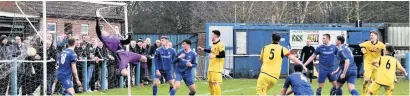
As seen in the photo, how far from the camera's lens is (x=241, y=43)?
33938 millimetres

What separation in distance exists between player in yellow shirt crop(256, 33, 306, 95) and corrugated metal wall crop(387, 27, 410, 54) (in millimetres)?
21180

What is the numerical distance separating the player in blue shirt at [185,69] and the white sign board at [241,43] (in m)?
15.1

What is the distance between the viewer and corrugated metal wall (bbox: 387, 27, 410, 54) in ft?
118

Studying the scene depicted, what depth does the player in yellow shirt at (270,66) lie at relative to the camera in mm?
15758

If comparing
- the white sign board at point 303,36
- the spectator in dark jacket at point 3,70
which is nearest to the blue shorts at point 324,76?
the spectator in dark jacket at point 3,70

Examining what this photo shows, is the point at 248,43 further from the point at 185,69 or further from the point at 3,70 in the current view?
the point at 185,69

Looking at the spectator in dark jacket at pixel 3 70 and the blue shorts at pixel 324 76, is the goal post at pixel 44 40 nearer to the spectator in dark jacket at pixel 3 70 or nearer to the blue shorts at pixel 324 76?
the spectator in dark jacket at pixel 3 70

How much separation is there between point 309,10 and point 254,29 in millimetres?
18880

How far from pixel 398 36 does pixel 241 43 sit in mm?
7901

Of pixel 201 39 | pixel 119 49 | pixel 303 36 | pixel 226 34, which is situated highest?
pixel 226 34

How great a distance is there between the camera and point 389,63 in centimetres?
1694

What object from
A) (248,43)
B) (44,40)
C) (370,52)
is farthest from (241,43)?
(44,40)

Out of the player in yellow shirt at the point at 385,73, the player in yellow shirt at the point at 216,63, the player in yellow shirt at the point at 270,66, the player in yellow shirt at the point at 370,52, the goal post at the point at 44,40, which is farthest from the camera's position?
the goal post at the point at 44,40

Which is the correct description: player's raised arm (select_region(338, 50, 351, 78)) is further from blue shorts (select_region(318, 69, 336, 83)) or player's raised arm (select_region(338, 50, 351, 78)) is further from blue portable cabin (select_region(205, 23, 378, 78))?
blue portable cabin (select_region(205, 23, 378, 78))
